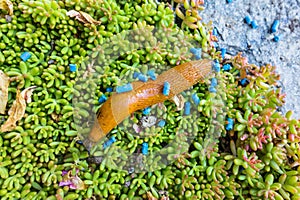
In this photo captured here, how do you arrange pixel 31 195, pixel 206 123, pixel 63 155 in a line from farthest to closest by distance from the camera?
1. pixel 206 123
2. pixel 63 155
3. pixel 31 195

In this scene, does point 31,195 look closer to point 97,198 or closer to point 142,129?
point 97,198

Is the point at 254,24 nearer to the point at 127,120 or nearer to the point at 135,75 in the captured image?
the point at 135,75

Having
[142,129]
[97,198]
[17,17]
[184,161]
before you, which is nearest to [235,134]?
[184,161]

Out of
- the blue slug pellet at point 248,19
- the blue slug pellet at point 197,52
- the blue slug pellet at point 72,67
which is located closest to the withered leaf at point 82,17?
the blue slug pellet at point 72,67

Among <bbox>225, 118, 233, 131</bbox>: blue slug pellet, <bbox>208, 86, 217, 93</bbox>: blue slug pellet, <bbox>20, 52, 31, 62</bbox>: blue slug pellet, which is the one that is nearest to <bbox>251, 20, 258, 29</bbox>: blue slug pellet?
<bbox>208, 86, 217, 93</bbox>: blue slug pellet

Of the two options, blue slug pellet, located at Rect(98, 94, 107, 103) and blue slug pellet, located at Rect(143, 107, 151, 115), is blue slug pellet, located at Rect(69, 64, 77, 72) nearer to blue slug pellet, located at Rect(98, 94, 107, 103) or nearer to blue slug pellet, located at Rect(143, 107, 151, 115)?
blue slug pellet, located at Rect(98, 94, 107, 103)
